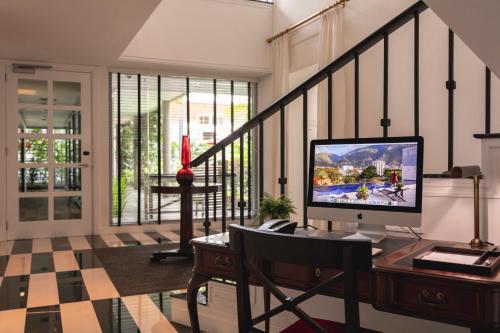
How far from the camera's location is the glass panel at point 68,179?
6.55 metres

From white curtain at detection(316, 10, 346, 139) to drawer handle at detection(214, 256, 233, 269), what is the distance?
3.89 metres

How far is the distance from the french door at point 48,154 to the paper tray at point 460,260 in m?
5.72

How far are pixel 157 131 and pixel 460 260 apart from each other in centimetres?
592

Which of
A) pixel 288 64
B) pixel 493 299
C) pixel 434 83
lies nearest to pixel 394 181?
pixel 493 299

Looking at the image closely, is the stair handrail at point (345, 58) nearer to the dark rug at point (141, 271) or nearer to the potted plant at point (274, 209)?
the potted plant at point (274, 209)

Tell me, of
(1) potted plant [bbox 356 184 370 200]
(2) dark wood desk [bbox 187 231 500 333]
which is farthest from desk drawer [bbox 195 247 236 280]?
(1) potted plant [bbox 356 184 370 200]

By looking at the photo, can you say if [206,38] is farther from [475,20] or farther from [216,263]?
[475,20]

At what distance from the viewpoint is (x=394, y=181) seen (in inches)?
79.3

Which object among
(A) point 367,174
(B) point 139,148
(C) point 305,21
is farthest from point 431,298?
(B) point 139,148

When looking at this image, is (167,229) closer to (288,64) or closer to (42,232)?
(42,232)

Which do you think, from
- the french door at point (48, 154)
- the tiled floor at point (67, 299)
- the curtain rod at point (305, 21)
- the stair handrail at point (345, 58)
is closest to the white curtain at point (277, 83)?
the curtain rod at point (305, 21)

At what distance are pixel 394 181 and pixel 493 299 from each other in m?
0.70

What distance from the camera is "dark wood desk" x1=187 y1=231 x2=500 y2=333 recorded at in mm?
1411

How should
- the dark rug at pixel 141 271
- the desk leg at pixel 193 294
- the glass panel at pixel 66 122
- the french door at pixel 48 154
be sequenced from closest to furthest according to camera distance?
the desk leg at pixel 193 294 → the dark rug at pixel 141 271 → the french door at pixel 48 154 → the glass panel at pixel 66 122
